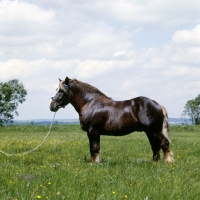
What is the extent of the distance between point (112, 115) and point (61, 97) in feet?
4.99

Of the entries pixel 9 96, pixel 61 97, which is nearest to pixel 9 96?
pixel 9 96

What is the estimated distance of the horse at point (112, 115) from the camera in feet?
33.4

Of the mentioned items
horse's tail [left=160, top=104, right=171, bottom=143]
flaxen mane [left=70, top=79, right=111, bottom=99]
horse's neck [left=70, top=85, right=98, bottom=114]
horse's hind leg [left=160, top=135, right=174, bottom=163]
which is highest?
flaxen mane [left=70, top=79, right=111, bottom=99]

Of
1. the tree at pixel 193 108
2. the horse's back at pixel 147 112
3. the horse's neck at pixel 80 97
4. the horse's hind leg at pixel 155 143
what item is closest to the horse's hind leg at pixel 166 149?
the horse's hind leg at pixel 155 143

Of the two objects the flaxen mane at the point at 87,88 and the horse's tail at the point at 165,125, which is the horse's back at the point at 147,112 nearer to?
the horse's tail at the point at 165,125

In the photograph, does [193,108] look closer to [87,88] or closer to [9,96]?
[9,96]

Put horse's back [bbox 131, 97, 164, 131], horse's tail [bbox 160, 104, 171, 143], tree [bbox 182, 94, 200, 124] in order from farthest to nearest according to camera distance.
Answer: tree [bbox 182, 94, 200, 124]
horse's tail [bbox 160, 104, 171, 143]
horse's back [bbox 131, 97, 164, 131]

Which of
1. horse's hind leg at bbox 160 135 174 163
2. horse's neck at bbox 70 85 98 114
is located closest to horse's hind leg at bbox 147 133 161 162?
horse's hind leg at bbox 160 135 174 163

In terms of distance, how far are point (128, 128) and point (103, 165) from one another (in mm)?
1314

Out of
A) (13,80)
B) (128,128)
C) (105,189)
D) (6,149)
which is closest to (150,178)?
(105,189)

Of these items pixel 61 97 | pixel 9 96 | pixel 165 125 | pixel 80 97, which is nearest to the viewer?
pixel 165 125

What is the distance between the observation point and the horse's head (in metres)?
10.5

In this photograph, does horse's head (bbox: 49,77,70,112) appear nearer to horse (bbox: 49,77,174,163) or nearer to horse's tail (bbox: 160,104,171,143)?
horse (bbox: 49,77,174,163)

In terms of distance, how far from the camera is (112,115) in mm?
10242
